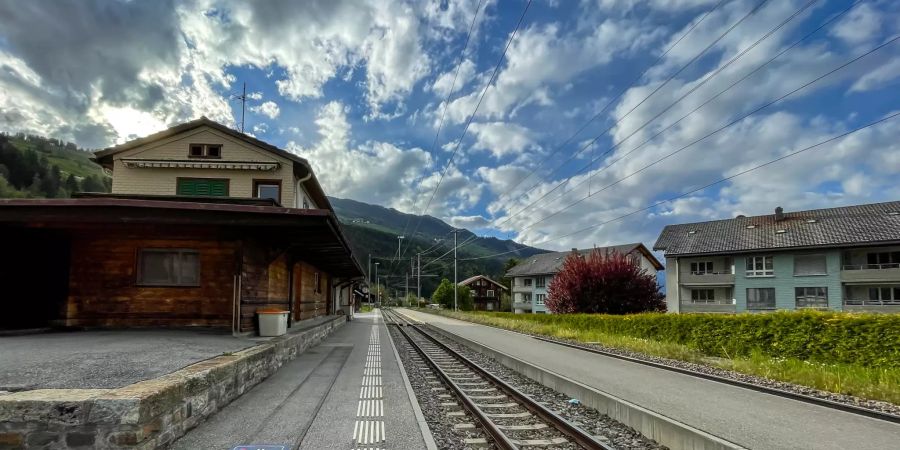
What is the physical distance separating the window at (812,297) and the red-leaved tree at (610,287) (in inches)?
667

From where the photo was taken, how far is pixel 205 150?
765 inches

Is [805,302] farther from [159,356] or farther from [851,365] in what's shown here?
[159,356]

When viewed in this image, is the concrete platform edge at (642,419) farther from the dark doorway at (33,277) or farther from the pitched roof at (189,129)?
the pitched roof at (189,129)

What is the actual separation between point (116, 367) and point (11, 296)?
6.85 metres

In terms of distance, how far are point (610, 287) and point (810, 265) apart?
20203 millimetres

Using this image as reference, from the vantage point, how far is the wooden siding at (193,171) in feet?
62.0

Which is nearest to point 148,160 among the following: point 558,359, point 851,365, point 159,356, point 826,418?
point 159,356

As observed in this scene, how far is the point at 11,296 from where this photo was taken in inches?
411

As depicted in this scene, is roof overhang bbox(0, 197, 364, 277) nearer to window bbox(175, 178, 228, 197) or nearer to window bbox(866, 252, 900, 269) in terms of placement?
window bbox(175, 178, 228, 197)

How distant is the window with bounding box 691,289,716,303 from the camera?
4091 centimetres

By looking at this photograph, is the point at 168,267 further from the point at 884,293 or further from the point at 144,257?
the point at 884,293

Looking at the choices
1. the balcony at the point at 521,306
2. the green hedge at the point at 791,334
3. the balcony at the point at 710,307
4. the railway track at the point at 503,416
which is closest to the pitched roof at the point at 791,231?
the balcony at the point at 710,307

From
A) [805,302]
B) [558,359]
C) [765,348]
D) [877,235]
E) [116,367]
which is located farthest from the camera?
[805,302]

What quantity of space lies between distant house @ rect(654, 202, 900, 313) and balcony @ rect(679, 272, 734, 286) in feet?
0.23
